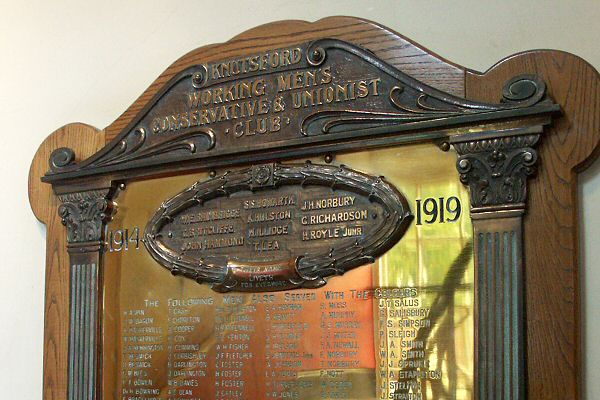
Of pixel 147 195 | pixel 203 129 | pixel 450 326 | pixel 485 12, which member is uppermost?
pixel 485 12

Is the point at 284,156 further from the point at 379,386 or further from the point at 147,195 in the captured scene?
the point at 379,386

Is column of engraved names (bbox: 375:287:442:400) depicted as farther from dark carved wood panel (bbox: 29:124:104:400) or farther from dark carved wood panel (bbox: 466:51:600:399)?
dark carved wood panel (bbox: 29:124:104:400)

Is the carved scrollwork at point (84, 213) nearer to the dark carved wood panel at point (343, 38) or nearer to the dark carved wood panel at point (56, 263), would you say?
the dark carved wood panel at point (56, 263)

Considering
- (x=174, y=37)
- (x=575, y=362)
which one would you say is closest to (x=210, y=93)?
(x=174, y=37)

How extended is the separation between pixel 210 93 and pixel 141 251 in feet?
1.61

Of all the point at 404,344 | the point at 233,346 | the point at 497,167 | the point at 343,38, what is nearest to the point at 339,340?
the point at 404,344

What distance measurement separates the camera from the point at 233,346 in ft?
7.58

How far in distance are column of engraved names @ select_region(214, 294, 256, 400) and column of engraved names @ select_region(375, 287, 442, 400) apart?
14.8 inches

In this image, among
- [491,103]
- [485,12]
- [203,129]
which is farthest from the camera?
[203,129]

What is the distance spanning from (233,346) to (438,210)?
0.66 metres

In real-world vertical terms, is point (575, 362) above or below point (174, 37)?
below

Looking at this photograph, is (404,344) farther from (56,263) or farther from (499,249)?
(56,263)

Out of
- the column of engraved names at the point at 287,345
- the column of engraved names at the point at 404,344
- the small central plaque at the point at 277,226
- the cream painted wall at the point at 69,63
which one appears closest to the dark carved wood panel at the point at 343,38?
the cream painted wall at the point at 69,63

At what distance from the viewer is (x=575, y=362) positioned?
6.21ft
